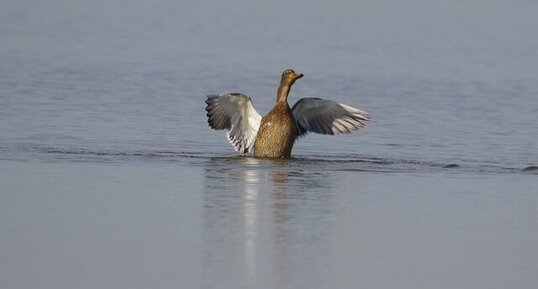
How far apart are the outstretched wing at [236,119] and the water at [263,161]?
0.35 metres

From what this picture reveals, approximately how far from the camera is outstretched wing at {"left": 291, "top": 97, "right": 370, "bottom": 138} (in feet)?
48.1

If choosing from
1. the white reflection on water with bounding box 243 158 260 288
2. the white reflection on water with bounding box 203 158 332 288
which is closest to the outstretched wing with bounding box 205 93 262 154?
the white reflection on water with bounding box 203 158 332 288

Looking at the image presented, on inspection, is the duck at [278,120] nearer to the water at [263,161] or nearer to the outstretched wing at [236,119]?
the outstretched wing at [236,119]

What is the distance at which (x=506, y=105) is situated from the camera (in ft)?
63.5

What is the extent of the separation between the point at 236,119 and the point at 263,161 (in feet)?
3.71

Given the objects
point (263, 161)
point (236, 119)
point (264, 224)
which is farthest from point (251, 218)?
point (236, 119)

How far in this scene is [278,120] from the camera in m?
14.2

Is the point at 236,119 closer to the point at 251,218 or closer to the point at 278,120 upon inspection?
the point at 278,120

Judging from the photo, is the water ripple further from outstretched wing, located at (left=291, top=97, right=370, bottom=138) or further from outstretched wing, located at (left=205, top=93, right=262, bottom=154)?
Answer: outstretched wing, located at (left=291, top=97, right=370, bottom=138)

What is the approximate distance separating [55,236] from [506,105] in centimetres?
1145

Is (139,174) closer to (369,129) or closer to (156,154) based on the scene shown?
(156,154)

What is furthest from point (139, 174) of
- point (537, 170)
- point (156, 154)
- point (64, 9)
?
point (64, 9)

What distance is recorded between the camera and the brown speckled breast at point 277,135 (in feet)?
46.2

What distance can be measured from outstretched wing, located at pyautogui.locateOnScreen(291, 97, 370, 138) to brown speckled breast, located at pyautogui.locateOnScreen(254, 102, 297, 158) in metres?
0.38
